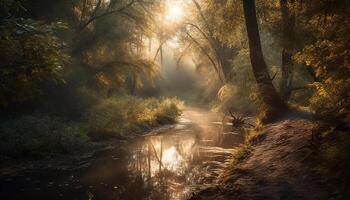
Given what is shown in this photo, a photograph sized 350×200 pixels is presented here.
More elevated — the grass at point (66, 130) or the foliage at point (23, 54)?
the foliage at point (23, 54)

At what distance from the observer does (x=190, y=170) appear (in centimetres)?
1345

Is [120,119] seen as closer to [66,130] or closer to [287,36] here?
[66,130]

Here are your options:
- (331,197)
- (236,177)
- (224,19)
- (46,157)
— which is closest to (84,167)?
(46,157)

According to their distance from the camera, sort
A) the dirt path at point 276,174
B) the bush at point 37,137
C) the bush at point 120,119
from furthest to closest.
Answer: the bush at point 120,119 < the bush at point 37,137 < the dirt path at point 276,174

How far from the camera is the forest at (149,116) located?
919 cm

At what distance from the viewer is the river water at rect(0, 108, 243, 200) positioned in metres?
10.5

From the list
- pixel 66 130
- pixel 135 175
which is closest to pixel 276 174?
pixel 135 175

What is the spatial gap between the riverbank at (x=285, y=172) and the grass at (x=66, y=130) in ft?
24.3

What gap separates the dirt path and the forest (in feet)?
0.16

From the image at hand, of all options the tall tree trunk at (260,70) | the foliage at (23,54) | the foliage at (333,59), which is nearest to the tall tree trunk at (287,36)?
the tall tree trunk at (260,70)

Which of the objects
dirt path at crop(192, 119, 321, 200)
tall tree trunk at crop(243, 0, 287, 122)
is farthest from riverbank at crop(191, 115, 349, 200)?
tall tree trunk at crop(243, 0, 287, 122)

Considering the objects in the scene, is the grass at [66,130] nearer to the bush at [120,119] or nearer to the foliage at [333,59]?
the bush at [120,119]

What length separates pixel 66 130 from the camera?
1739 centimetres

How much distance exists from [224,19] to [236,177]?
1264 centimetres
